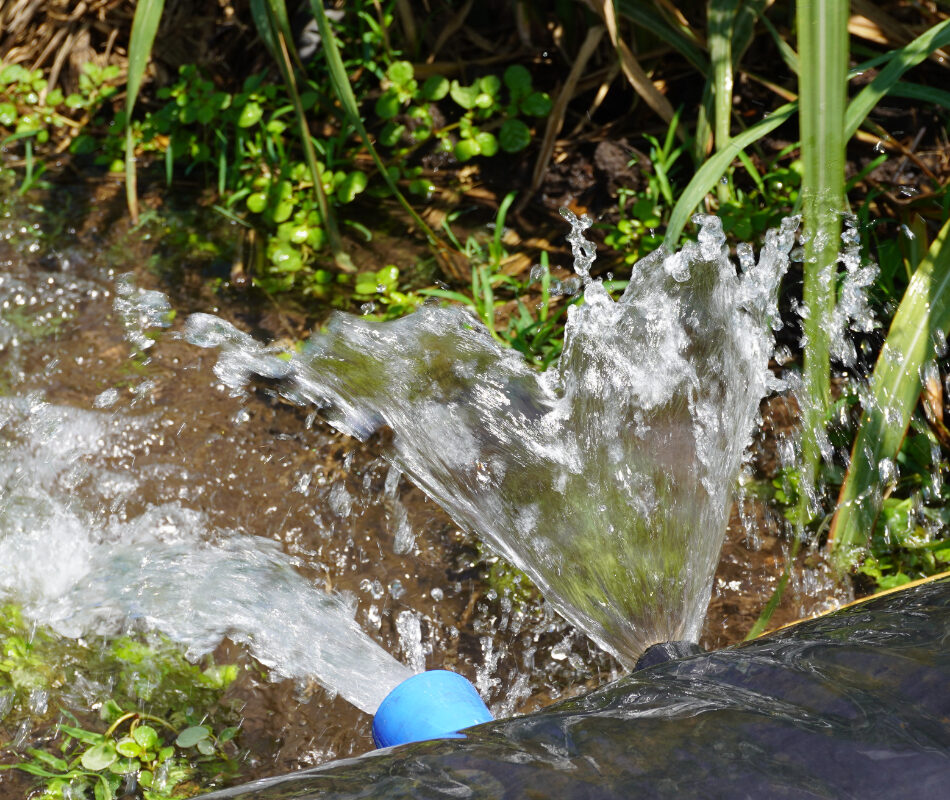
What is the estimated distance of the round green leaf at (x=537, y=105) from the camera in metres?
2.81

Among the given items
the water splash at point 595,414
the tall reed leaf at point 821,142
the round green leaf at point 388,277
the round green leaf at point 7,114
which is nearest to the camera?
the tall reed leaf at point 821,142

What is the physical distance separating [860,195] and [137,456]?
1995 mm

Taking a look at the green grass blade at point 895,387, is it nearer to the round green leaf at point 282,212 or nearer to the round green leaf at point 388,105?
the round green leaf at point 388,105

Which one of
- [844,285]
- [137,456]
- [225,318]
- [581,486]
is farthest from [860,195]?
[137,456]

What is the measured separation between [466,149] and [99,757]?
189 centimetres

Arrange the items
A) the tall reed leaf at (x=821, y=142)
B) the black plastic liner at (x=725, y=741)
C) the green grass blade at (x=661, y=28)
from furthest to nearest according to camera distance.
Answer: the green grass blade at (x=661, y=28) < the tall reed leaf at (x=821, y=142) < the black plastic liner at (x=725, y=741)

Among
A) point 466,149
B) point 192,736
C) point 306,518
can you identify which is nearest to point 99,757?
point 192,736

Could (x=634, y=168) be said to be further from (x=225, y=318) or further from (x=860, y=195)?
(x=225, y=318)

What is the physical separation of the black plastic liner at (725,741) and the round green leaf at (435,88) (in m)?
2.18

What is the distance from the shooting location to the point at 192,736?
5.83ft

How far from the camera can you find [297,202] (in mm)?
2857

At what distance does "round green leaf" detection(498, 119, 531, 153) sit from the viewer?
282cm

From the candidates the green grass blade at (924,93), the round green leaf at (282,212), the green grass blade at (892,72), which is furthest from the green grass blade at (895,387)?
the round green leaf at (282,212)

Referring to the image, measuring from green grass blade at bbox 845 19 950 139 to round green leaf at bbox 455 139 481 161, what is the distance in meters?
1.15
